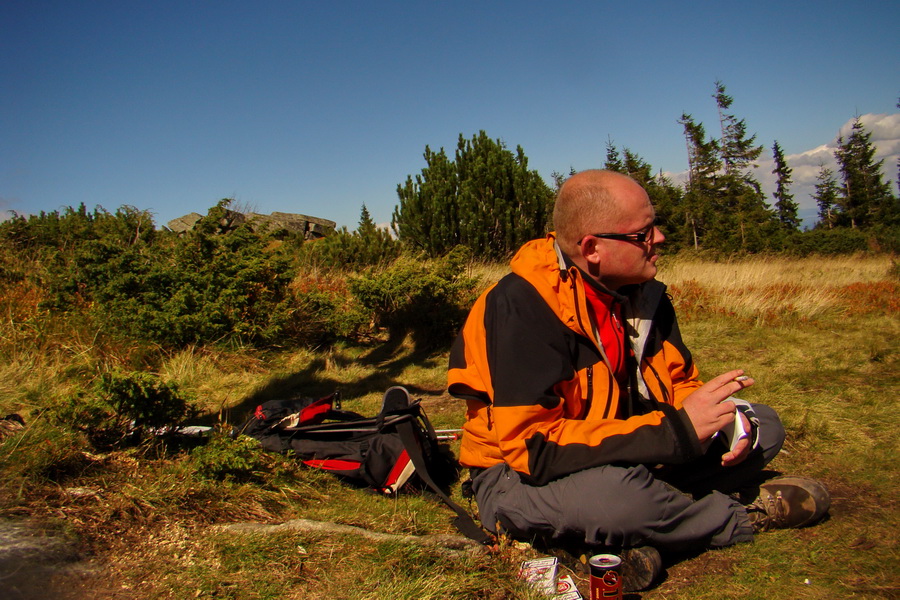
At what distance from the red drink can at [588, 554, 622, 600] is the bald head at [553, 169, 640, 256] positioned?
48.1 inches

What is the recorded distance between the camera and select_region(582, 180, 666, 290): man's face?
2332mm

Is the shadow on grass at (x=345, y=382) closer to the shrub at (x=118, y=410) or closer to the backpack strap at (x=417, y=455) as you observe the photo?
the backpack strap at (x=417, y=455)

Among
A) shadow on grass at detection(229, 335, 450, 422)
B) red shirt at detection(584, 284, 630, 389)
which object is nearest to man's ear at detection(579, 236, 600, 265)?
red shirt at detection(584, 284, 630, 389)

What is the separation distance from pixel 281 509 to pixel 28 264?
714 centimetres

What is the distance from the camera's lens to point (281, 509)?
261 centimetres

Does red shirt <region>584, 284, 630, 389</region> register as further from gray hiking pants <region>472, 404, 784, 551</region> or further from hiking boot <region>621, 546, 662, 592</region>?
hiking boot <region>621, 546, 662, 592</region>

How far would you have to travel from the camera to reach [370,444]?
3.04m

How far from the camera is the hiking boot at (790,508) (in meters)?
2.38

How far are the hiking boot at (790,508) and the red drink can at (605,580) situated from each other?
886mm

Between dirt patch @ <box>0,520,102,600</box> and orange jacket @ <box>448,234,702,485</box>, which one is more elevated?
orange jacket @ <box>448,234,702,485</box>

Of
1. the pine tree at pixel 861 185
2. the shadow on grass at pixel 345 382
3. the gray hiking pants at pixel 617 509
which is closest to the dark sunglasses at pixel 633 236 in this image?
the gray hiking pants at pixel 617 509

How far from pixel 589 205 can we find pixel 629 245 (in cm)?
24

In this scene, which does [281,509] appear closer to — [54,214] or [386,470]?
[386,470]

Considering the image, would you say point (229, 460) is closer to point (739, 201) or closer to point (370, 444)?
point (370, 444)
